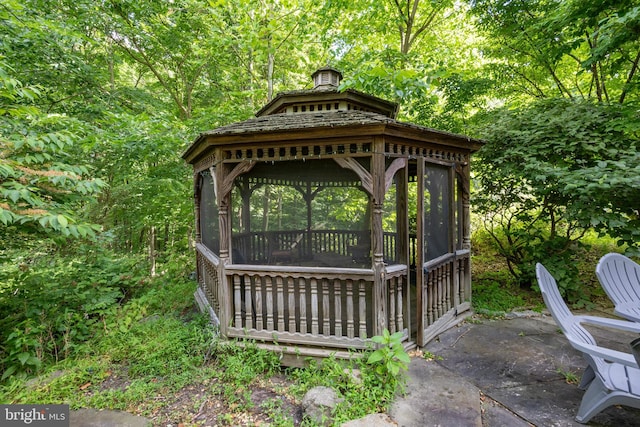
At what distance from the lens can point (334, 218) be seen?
5.52 meters

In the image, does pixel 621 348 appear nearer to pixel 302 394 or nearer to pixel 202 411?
pixel 302 394

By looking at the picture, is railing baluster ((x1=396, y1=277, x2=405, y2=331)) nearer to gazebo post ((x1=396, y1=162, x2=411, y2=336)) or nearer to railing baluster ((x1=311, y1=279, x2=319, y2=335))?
gazebo post ((x1=396, y1=162, x2=411, y2=336))

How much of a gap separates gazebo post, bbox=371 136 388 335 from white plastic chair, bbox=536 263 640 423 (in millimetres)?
1456

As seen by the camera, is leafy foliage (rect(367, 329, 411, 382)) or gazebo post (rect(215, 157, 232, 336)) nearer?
leafy foliage (rect(367, 329, 411, 382))

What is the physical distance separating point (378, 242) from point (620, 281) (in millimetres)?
2512

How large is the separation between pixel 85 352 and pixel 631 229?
7.44 m

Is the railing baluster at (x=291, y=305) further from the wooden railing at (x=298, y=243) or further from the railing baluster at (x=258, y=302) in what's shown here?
the wooden railing at (x=298, y=243)

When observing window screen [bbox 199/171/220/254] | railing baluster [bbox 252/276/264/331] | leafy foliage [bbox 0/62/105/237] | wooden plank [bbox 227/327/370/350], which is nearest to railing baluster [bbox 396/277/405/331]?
wooden plank [bbox 227/327/370/350]

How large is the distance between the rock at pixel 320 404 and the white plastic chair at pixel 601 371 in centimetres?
195

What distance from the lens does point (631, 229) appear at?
384 centimetres

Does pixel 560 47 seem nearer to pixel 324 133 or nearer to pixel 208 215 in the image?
pixel 324 133

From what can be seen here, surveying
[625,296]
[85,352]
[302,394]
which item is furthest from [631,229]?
[85,352]

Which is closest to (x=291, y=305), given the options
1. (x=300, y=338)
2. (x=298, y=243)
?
(x=300, y=338)

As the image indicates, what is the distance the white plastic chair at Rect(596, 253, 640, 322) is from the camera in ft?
9.22
